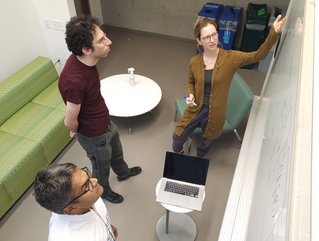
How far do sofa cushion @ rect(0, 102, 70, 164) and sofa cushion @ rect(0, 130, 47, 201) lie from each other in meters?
0.07

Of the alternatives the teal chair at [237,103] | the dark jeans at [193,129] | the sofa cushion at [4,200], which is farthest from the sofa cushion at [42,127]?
the teal chair at [237,103]

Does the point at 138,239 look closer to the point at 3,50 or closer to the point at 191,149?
the point at 191,149

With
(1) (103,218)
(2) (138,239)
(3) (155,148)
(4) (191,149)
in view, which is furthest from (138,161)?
(1) (103,218)

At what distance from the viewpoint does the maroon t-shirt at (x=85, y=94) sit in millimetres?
1906

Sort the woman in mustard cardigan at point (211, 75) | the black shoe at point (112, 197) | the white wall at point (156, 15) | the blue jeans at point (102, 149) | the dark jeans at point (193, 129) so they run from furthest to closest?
the white wall at point (156, 15)
the black shoe at point (112, 197)
the dark jeans at point (193, 129)
the blue jeans at point (102, 149)
the woman in mustard cardigan at point (211, 75)

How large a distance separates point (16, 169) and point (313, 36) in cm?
258

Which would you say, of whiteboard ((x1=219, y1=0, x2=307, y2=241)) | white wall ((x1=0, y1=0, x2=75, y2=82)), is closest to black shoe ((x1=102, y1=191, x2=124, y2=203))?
whiteboard ((x1=219, y1=0, x2=307, y2=241))

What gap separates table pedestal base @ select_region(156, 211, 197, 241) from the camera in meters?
2.54

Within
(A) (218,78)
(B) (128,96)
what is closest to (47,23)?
(B) (128,96)

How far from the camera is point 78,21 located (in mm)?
1870

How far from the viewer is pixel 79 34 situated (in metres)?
1.83

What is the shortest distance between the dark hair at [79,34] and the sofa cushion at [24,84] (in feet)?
5.37

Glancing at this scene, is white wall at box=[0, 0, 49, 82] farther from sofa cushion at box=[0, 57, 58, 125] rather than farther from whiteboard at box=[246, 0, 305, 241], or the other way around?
whiteboard at box=[246, 0, 305, 241]

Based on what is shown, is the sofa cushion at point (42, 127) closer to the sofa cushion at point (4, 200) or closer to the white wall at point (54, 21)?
the sofa cushion at point (4, 200)
